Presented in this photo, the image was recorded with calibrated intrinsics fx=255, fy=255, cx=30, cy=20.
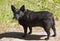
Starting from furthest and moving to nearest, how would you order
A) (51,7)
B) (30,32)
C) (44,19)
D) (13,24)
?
(51,7)
(13,24)
(30,32)
(44,19)

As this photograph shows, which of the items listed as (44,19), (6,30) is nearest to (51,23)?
(44,19)

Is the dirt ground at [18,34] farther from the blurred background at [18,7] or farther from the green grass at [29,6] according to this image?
the green grass at [29,6]

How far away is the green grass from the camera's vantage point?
10596 millimetres

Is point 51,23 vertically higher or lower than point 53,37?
higher

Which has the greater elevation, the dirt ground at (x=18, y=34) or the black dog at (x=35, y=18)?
the black dog at (x=35, y=18)

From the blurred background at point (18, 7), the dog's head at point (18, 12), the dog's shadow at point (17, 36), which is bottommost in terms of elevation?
the dog's shadow at point (17, 36)

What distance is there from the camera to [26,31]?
8.94m

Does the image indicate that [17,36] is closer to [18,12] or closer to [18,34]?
[18,34]

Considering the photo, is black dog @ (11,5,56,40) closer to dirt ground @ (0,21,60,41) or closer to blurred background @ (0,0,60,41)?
dirt ground @ (0,21,60,41)

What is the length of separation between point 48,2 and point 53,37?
290 centimetres

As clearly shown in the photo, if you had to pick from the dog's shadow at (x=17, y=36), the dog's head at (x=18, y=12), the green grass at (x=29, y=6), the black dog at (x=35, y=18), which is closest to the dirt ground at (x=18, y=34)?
the dog's shadow at (x=17, y=36)

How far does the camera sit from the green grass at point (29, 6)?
34.8 feet

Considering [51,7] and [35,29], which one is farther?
[51,7]

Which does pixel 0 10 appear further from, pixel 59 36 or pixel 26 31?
pixel 59 36
